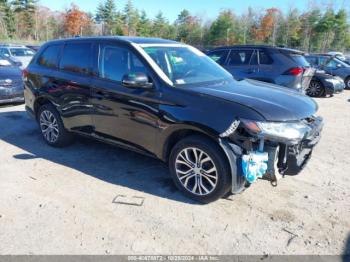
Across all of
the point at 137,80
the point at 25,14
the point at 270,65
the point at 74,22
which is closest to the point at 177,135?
the point at 137,80

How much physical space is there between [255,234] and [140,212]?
4.06 ft

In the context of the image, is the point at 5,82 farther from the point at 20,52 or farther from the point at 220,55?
the point at 20,52

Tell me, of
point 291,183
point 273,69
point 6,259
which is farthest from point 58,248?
point 273,69

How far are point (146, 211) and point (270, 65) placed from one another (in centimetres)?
606

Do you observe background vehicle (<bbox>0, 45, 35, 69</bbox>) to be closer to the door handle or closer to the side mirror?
the door handle

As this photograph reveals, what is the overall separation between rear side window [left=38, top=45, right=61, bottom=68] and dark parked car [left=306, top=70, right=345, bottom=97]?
32.5ft

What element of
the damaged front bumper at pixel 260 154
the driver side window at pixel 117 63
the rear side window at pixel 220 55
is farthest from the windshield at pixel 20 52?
the damaged front bumper at pixel 260 154

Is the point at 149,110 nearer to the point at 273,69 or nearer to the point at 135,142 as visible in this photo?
the point at 135,142

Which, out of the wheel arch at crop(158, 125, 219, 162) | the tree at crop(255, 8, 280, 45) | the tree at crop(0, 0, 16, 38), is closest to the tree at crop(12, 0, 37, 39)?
the tree at crop(0, 0, 16, 38)

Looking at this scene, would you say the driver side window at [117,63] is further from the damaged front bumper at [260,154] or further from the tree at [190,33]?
the tree at [190,33]

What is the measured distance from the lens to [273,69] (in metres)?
8.20

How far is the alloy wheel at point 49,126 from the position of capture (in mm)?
5367

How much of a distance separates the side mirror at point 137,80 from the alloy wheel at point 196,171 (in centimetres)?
91

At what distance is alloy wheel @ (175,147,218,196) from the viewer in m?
3.55
